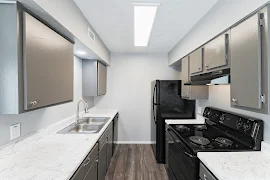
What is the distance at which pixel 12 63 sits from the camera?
1.01 m

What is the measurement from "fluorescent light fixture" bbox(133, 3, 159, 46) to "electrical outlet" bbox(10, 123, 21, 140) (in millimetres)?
1726

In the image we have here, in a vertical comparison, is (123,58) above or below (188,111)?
above

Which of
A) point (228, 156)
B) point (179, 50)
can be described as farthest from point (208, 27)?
point (228, 156)

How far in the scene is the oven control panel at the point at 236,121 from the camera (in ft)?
4.87

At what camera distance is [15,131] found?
1.43m

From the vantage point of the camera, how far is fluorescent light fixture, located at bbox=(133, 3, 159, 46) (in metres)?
1.81

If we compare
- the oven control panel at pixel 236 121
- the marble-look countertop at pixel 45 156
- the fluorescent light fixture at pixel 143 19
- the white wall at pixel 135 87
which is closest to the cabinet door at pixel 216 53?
the oven control panel at pixel 236 121

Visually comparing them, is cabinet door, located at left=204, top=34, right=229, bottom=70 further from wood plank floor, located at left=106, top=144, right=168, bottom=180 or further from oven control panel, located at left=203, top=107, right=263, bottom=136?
wood plank floor, located at left=106, top=144, right=168, bottom=180

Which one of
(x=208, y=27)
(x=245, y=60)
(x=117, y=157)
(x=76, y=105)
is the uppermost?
(x=208, y=27)

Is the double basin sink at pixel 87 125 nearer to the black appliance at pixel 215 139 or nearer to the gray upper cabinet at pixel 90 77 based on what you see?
the gray upper cabinet at pixel 90 77

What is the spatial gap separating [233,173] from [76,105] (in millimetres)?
2650

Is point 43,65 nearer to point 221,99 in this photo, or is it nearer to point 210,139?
point 210,139

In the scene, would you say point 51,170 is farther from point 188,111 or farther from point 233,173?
point 188,111

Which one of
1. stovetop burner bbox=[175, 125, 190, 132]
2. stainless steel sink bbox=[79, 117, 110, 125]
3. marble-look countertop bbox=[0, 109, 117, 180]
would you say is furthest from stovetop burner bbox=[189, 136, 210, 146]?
stainless steel sink bbox=[79, 117, 110, 125]
